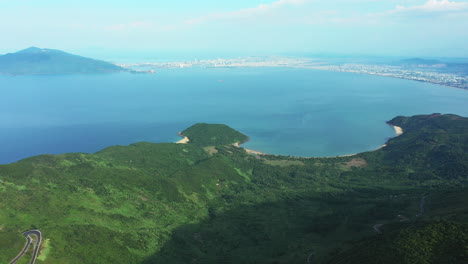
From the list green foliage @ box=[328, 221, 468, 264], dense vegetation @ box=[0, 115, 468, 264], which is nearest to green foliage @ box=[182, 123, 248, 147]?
dense vegetation @ box=[0, 115, 468, 264]

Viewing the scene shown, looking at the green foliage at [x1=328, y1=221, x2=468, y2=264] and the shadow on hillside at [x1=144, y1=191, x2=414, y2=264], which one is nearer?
the green foliage at [x1=328, y1=221, x2=468, y2=264]

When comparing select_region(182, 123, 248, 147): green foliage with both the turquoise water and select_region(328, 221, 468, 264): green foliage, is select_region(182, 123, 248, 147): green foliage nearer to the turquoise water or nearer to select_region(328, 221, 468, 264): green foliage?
the turquoise water

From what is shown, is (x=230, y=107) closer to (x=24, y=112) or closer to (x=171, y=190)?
(x=24, y=112)

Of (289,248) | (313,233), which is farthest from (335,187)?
(289,248)

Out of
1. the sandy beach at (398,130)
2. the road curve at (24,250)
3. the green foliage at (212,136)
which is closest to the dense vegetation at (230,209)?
the road curve at (24,250)

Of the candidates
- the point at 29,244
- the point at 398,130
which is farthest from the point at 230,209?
the point at 398,130

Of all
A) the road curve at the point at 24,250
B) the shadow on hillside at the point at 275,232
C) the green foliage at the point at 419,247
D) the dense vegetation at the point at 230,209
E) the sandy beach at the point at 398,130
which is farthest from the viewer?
the sandy beach at the point at 398,130

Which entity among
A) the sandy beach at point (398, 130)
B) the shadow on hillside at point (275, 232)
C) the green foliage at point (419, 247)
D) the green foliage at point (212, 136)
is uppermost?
the green foliage at point (419, 247)

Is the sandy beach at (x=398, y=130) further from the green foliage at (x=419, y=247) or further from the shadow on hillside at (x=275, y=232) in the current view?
the green foliage at (x=419, y=247)
